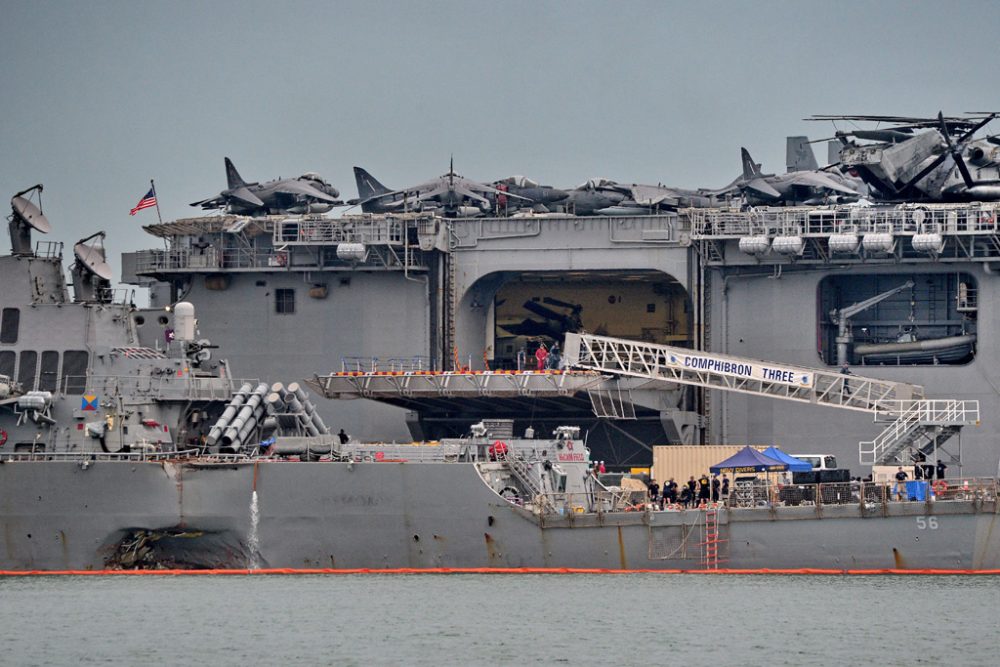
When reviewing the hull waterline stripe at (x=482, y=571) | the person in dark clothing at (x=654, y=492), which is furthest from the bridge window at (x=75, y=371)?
the person in dark clothing at (x=654, y=492)

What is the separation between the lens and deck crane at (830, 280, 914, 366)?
55812 mm

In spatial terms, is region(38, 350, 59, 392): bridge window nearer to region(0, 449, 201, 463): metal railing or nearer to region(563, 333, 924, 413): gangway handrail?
region(0, 449, 201, 463): metal railing

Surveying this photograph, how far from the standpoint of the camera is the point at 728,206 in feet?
190

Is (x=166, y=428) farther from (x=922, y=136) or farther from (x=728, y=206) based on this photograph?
(x=922, y=136)

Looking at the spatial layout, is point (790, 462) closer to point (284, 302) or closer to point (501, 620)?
point (501, 620)

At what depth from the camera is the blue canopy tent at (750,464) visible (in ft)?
153

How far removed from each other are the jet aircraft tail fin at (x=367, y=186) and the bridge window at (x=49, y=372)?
15931mm

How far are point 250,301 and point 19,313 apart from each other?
1090 centimetres

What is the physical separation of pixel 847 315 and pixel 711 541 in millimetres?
13507

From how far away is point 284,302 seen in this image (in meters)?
58.7

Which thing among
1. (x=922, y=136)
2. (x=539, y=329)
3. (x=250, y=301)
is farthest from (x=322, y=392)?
(x=922, y=136)

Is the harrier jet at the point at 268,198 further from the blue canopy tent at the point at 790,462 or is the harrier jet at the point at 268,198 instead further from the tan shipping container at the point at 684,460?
the blue canopy tent at the point at 790,462

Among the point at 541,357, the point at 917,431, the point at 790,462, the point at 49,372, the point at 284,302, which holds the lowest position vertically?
the point at 790,462

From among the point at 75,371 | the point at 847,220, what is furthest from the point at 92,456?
the point at 847,220
